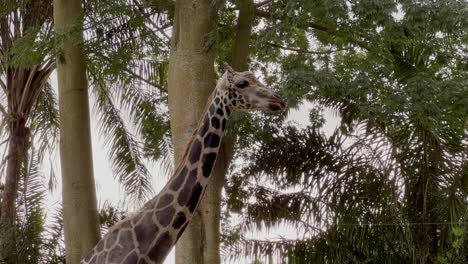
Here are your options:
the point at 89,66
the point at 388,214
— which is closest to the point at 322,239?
the point at 388,214

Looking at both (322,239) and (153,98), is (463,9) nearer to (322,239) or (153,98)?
(322,239)

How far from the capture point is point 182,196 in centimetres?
710

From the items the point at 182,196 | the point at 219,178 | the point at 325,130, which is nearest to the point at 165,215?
the point at 182,196

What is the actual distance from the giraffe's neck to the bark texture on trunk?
253 cm

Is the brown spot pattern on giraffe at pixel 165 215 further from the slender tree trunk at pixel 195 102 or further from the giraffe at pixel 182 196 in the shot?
the slender tree trunk at pixel 195 102

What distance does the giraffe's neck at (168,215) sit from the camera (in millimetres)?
6992

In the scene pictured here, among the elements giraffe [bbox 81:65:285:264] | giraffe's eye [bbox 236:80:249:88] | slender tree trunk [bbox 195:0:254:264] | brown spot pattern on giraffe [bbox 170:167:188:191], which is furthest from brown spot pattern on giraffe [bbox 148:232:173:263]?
slender tree trunk [bbox 195:0:254:264]

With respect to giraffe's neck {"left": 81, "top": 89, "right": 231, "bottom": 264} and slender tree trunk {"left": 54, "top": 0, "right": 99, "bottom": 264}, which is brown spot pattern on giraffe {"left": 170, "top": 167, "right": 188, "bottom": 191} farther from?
slender tree trunk {"left": 54, "top": 0, "right": 99, "bottom": 264}

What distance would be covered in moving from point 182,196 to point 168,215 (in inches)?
7.9

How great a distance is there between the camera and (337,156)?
1211cm

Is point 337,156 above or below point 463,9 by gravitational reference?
below

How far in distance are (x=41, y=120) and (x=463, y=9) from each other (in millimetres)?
8107

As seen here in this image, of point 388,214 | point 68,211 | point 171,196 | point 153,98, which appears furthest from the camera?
Result: point 153,98


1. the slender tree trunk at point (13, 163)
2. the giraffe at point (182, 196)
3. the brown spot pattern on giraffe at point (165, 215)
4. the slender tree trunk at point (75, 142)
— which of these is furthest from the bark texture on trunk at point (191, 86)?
the slender tree trunk at point (13, 163)
